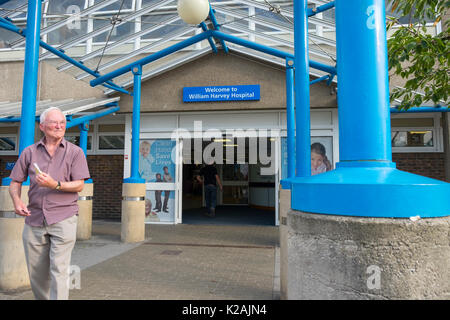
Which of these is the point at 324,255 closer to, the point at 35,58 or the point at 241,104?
the point at 35,58

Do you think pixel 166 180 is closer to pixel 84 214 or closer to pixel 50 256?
pixel 84 214

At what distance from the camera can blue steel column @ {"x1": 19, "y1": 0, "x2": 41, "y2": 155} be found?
3783 mm

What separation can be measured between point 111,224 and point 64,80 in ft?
16.5

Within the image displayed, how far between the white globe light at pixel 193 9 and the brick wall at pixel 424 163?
722 centimetres

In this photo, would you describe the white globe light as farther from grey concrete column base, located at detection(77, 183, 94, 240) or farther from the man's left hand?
grey concrete column base, located at detection(77, 183, 94, 240)

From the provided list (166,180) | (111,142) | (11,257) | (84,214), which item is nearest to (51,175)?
(11,257)

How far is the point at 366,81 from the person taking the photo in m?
1.43

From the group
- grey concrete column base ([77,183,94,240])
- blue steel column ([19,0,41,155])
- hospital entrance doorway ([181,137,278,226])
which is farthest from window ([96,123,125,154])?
blue steel column ([19,0,41,155])

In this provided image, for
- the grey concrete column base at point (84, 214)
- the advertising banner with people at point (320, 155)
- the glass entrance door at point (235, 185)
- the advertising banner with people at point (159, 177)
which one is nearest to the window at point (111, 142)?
the advertising banner with people at point (159, 177)

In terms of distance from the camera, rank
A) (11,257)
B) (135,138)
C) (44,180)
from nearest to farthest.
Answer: (44,180) < (11,257) < (135,138)

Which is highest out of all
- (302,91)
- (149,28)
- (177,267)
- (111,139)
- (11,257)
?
(149,28)

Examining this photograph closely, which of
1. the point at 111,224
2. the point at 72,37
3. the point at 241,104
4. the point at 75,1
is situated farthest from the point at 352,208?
the point at 75,1

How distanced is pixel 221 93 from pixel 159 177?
10.4ft

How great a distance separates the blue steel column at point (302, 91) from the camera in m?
3.01
